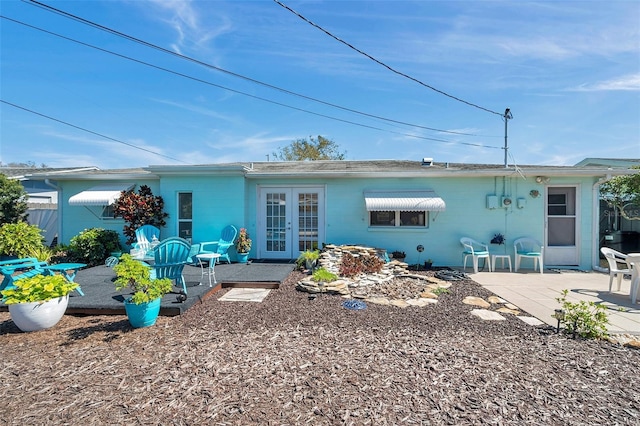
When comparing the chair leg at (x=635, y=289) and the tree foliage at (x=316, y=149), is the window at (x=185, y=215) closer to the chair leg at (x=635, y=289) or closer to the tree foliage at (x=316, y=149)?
the chair leg at (x=635, y=289)

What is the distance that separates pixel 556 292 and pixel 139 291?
8527 mm

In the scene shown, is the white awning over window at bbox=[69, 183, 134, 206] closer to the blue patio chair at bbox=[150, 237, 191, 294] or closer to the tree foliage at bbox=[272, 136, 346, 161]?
the blue patio chair at bbox=[150, 237, 191, 294]

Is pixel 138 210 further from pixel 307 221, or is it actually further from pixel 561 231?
pixel 561 231

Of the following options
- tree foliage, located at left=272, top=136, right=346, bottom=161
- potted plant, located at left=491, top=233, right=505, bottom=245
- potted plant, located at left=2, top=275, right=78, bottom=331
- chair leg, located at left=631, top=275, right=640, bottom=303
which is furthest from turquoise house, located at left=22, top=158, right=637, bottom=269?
tree foliage, located at left=272, top=136, right=346, bottom=161

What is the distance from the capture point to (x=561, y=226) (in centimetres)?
963

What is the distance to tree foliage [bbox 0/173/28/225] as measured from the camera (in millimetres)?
11109

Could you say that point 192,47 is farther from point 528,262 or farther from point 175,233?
point 528,262

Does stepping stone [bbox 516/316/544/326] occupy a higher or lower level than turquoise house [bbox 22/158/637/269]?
lower

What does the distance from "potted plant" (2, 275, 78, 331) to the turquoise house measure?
18.1ft

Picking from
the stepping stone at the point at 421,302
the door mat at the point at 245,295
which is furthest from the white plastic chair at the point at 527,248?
the door mat at the point at 245,295

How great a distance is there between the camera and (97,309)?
16.3ft

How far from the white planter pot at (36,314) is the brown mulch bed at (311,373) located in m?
0.13

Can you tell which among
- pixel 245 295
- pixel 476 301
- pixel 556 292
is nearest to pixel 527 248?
pixel 556 292

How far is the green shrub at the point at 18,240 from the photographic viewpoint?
314 inches
